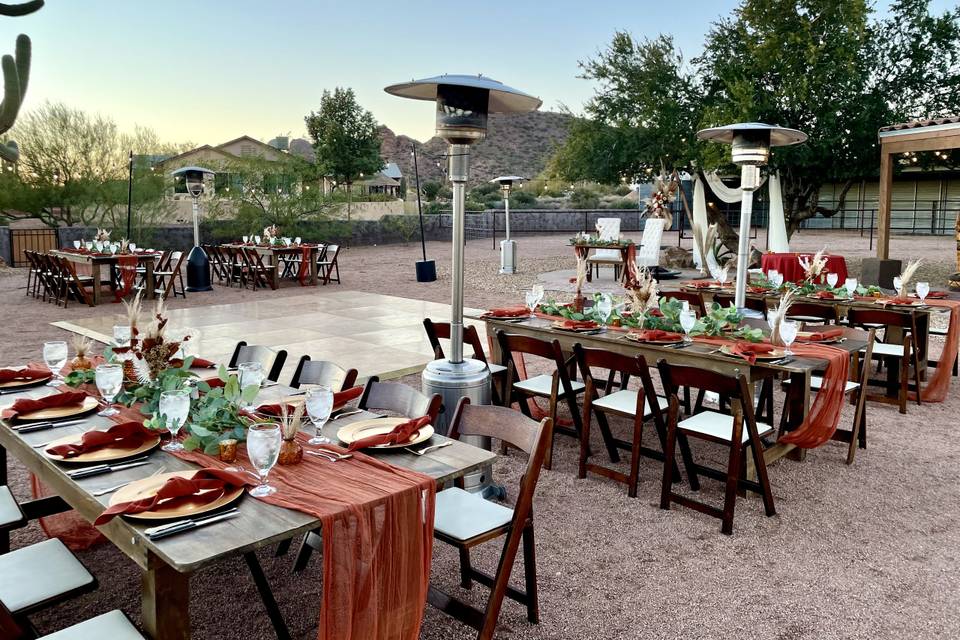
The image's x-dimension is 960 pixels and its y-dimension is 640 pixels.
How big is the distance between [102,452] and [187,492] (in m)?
0.51

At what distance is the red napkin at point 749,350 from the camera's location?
3493mm

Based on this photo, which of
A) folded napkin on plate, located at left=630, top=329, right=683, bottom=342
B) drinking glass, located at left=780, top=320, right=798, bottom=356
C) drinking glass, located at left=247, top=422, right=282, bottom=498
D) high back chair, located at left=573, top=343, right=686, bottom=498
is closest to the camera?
drinking glass, located at left=247, top=422, right=282, bottom=498

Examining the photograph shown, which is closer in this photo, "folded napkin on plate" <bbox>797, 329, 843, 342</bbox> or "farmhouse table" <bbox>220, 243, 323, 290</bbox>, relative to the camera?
"folded napkin on plate" <bbox>797, 329, 843, 342</bbox>

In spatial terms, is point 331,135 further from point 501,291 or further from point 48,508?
point 48,508

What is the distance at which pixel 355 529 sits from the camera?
176 cm

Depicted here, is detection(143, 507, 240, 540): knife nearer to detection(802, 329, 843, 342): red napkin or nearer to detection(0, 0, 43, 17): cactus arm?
detection(0, 0, 43, 17): cactus arm

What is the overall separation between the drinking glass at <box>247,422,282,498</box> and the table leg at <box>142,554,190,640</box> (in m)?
0.26

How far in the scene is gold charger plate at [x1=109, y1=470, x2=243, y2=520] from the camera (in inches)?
65.7

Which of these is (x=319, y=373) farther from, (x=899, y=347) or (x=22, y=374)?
(x=899, y=347)

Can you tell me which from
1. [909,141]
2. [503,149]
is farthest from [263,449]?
[503,149]

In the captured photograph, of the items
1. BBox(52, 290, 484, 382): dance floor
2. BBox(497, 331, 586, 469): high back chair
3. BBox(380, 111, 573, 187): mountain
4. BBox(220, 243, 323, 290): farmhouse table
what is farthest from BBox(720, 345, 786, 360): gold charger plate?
BBox(380, 111, 573, 187): mountain

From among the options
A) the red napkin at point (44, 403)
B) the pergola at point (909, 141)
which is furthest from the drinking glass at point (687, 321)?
the pergola at point (909, 141)

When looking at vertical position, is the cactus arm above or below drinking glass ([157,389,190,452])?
above

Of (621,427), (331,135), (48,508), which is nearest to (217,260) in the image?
(621,427)
